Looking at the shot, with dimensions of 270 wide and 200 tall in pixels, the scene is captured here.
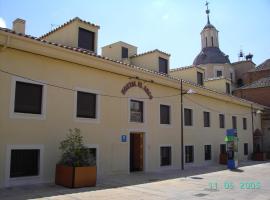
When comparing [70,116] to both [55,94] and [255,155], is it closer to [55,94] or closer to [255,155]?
[55,94]

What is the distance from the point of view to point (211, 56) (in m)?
46.5

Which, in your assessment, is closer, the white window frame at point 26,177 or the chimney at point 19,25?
the white window frame at point 26,177

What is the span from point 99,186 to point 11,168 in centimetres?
329

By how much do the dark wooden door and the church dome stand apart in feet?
106

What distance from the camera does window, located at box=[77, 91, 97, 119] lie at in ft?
43.5

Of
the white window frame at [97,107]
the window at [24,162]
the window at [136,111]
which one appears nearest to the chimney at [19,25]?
the white window frame at [97,107]

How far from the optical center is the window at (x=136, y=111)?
15.9 meters

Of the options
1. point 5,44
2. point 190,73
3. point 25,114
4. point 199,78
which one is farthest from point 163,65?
point 5,44

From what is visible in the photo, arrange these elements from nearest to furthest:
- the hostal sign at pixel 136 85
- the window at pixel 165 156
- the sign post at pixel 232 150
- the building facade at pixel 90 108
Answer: the building facade at pixel 90 108, the hostal sign at pixel 136 85, the window at pixel 165 156, the sign post at pixel 232 150

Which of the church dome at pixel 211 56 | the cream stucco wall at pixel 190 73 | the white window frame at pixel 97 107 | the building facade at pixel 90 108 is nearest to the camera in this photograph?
the building facade at pixel 90 108

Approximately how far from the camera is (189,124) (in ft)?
66.8

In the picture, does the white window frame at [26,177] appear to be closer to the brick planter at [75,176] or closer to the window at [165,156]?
the brick planter at [75,176]

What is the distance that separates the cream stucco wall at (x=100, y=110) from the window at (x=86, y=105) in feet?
1.05

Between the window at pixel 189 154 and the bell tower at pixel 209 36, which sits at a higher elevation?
the bell tower at pixel 209 36
